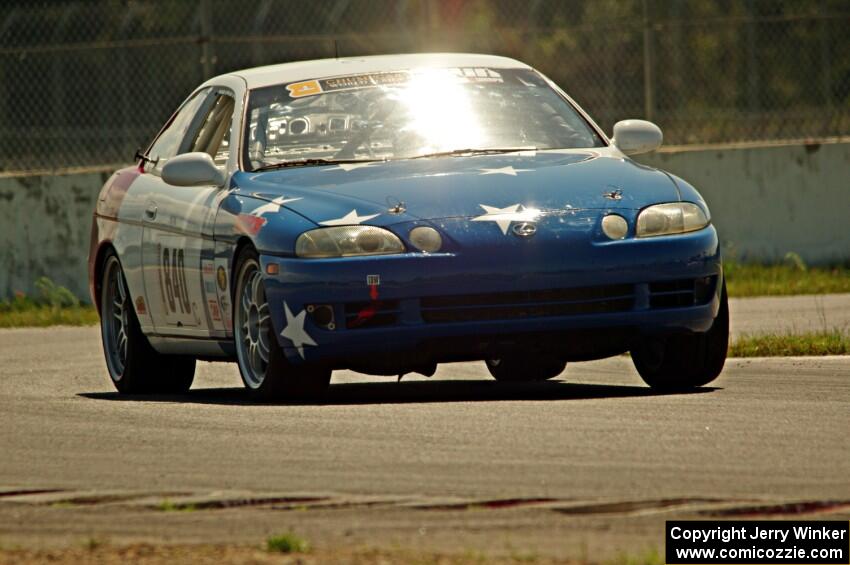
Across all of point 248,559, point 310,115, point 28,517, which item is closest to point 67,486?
point 28,517

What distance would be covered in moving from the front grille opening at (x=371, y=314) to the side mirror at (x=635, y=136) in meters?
1.89

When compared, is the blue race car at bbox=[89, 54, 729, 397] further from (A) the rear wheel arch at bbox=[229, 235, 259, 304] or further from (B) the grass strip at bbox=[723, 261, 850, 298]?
(B) the grass strip at bbox=[723, 261, 850, 298]

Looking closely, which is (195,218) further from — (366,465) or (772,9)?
(772,9)

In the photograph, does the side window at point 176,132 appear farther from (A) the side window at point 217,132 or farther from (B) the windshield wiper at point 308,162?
(B) the windshield wiper at point 308,162

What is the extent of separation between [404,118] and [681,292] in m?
1.71

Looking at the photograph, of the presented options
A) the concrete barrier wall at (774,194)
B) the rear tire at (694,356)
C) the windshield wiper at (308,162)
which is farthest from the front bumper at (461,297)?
the concrete barrier wall at (774,194)

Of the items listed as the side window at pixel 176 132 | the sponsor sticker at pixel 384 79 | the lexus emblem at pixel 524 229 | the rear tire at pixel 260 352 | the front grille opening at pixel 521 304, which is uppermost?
the sponsor sticker at pixel 384 79

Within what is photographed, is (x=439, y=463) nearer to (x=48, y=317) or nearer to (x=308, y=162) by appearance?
(x=308, y=162)

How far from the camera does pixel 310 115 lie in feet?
32.3

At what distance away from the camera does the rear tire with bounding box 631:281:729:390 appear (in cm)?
925

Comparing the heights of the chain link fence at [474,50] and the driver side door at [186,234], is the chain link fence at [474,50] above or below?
below

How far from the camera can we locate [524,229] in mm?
A: 8617

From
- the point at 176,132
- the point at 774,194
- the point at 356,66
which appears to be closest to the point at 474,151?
the point at 356,66

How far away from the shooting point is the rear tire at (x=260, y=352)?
893cm
